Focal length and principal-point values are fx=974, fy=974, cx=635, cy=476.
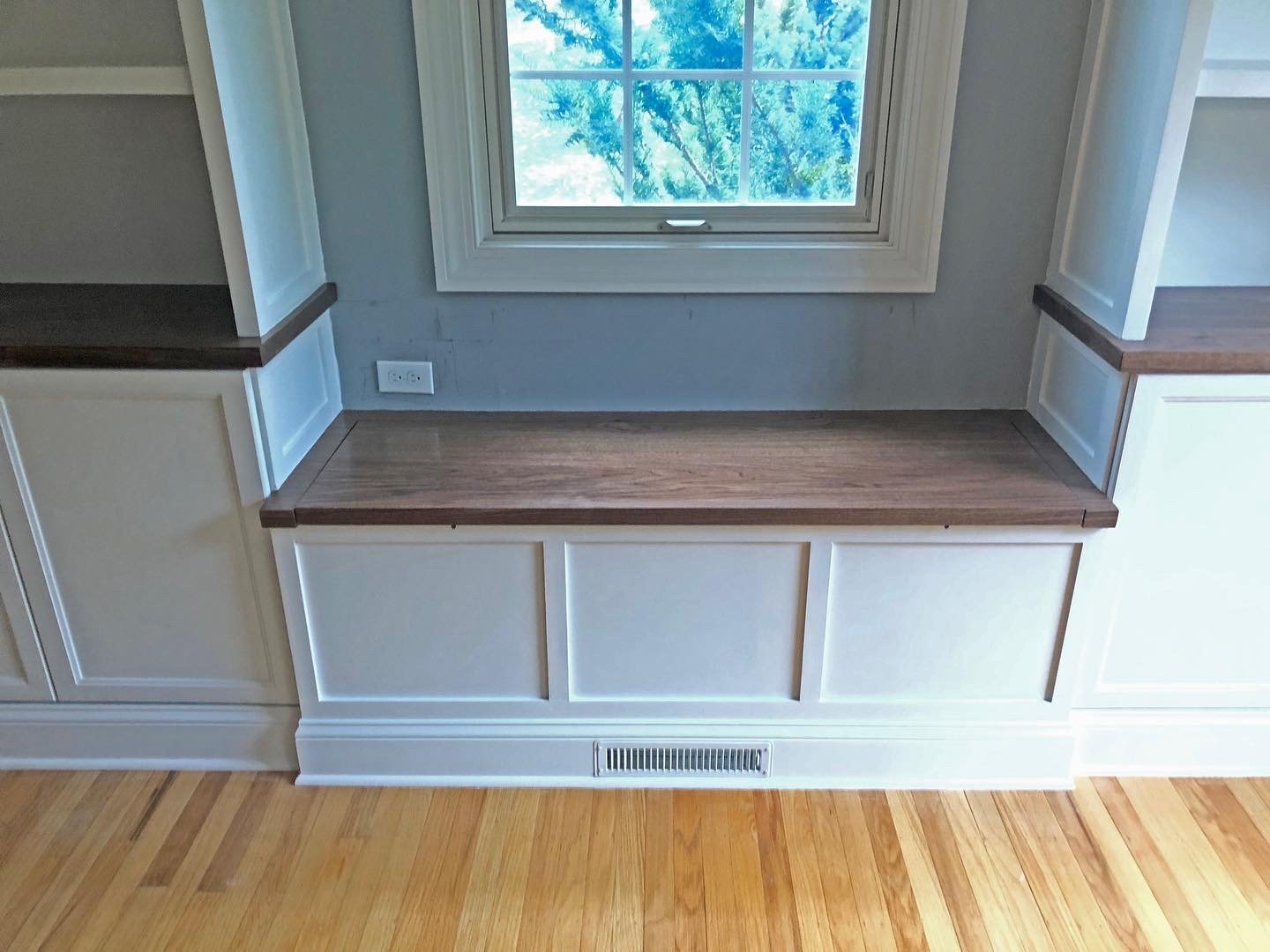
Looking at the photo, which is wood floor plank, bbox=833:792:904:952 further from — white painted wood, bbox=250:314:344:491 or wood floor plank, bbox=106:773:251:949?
white painted wood, bbox=250:314:344:491

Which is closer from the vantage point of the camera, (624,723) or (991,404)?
(624,723)

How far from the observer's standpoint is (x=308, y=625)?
1954 mm

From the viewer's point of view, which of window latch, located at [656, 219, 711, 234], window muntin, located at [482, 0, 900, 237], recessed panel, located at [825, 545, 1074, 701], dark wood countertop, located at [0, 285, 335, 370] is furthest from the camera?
window latch, located at [656, 219, 711, 234]

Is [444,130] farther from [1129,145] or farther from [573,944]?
[573,944]

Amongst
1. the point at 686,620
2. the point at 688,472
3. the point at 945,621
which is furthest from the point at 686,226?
the point at 945,621

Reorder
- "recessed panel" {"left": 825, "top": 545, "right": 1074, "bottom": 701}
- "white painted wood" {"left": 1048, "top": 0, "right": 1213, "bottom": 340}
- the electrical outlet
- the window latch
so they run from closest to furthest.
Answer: "white painted wood" {"left": 1048, "top": 0, "right": 1213, "bottom": 340}, "recessed panel" {"left": 825, "top": 545, "right": 1074, "bottom": 701}, the window latch, the electrical outlet

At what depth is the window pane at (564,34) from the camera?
197 cm

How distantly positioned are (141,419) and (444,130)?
822 mm

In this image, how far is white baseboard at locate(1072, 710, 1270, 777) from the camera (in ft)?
6.65

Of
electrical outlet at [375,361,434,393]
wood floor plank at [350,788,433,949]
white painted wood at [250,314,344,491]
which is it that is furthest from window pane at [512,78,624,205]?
wood floor plank at [350,788,433,949]

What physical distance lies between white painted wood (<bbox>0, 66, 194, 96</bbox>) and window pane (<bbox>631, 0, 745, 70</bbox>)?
87cm

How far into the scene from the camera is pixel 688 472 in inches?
76.2

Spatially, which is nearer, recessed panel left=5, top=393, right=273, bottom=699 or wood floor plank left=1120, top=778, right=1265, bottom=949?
wood floor plank left=1120, top=778, right=1265, bottom=949

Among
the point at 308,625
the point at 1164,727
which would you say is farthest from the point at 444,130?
the point at 1164,727
